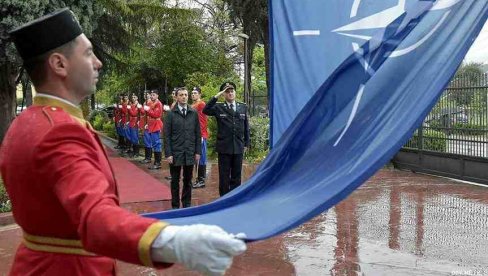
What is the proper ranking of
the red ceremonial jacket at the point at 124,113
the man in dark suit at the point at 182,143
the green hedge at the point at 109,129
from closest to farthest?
the man in dark suit at the point at 182,143 < the red ceremonial jacket at the point at 124,113 < the green hedge at the point at 109,129

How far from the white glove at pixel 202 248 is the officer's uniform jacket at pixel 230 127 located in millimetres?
7128

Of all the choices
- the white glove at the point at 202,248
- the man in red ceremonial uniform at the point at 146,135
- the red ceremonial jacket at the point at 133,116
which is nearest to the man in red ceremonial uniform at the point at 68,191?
the white glove at the point at 202,248

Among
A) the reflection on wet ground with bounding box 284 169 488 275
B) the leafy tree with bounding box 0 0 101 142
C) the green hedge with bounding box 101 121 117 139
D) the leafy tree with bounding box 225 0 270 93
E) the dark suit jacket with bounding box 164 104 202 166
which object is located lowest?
the reflection on wet ground with bounding box 284 169 488 275

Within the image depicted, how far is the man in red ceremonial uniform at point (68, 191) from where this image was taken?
1.40 m

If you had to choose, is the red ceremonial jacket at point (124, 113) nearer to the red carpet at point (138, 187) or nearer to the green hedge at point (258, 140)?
the red carpet at point (138, 187)

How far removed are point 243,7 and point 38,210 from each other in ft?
49.1

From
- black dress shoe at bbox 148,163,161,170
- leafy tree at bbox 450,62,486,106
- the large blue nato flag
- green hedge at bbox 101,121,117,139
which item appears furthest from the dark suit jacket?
green hedge at bbox 101,121,117,139

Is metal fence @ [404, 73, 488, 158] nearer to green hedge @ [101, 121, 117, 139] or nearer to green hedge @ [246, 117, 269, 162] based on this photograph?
green hedge @ [246, 117, 269, 162]

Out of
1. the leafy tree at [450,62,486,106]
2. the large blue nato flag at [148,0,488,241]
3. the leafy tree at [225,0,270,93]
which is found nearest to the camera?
the large blue nato flag at [148,0,488,241]

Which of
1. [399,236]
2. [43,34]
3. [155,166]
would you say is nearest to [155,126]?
[155,166]

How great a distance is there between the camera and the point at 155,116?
13.7 m

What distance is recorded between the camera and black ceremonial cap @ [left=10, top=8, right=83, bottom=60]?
1771 mm

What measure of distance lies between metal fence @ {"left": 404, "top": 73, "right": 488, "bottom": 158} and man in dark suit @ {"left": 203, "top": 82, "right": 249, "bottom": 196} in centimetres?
379

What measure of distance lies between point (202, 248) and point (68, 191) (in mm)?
421
